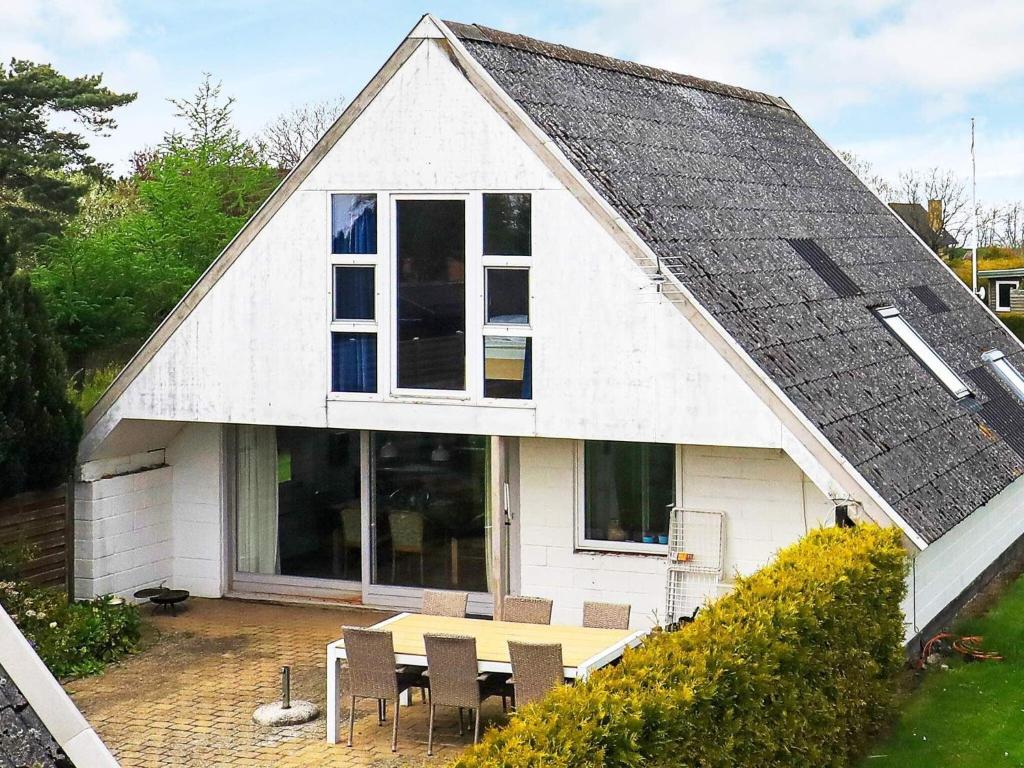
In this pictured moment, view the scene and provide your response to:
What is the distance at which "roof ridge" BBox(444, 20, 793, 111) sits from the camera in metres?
14.8

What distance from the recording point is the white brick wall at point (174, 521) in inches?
656

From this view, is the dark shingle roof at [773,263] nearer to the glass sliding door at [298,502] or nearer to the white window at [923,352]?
the white window at [923,352]

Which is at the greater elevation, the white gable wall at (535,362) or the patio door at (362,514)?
the white gable wall at (535,362)

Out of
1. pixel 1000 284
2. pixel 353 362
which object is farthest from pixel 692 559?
pixel 1000 284

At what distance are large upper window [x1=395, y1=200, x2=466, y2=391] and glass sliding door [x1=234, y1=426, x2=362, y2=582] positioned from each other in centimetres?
233

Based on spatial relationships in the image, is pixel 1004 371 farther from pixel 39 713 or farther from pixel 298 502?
pixel 39 713

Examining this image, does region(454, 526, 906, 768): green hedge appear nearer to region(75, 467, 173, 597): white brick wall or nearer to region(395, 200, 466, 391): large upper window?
region(395, 200, 466, 391): large upper window

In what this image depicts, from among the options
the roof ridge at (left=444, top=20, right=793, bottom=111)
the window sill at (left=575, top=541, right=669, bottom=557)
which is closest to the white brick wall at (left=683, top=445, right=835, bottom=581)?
the window sill at (left=575, top=541, right=669, bottom=557)

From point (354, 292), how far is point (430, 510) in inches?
112

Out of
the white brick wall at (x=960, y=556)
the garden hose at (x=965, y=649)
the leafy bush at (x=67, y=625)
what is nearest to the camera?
the white brick wall at (x=960, y=556)

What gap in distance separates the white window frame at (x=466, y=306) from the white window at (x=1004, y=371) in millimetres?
8184

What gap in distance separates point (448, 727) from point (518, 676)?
61.1 inches

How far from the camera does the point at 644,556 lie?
1520 cm

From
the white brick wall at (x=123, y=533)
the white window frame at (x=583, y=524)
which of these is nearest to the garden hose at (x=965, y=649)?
the white window frame at (x=583, y=524)
